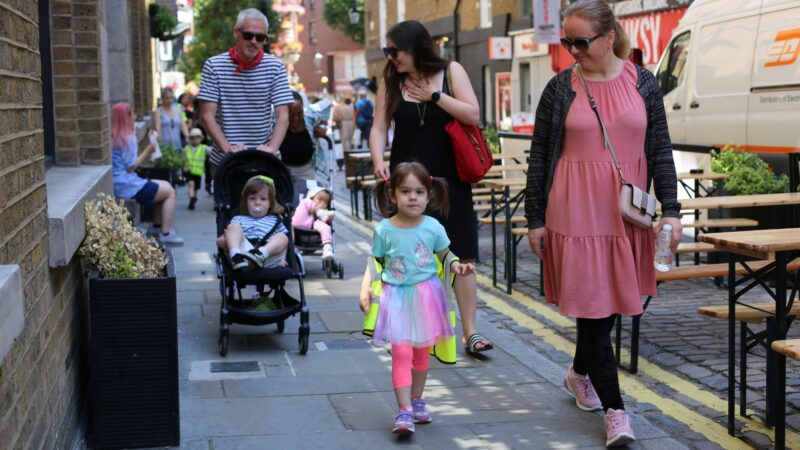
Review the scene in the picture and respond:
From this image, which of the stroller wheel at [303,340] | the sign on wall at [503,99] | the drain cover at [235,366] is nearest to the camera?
the drain cover at [235,366]

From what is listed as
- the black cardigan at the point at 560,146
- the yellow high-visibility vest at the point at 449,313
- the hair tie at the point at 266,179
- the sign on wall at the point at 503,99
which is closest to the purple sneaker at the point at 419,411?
the yellow high-visibility vest at the point at 449,313

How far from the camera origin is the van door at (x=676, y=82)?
1458 centimetres

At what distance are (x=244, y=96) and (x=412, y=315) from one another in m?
3.25

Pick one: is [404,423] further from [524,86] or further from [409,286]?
[524,86]

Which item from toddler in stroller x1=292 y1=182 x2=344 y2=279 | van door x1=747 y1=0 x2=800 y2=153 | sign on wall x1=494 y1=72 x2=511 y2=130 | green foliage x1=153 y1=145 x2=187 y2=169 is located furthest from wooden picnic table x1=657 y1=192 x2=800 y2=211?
sign on wall x1=494 y1=72 x2=511 y2=130

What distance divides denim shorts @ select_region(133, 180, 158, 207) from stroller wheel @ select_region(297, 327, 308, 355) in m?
5.65

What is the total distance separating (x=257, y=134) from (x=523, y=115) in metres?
14.3

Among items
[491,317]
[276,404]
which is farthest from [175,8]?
[276,404]

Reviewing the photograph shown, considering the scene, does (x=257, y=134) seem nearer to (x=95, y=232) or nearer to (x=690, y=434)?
(x=95, y=232)

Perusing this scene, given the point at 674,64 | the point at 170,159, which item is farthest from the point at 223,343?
the point at 170,159

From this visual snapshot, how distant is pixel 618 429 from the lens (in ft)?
17.6

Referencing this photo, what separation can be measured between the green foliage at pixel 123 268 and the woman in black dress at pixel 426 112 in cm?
156

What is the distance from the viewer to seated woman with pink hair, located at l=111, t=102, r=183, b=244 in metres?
11.7

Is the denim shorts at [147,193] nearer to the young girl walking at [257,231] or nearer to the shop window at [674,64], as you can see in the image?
the young girl walking at [257,231]
